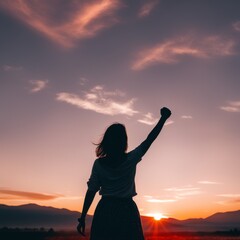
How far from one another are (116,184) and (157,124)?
88 centimetres

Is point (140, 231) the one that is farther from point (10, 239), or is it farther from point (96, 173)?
point (10, 239)

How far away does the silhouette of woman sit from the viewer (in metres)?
5.09

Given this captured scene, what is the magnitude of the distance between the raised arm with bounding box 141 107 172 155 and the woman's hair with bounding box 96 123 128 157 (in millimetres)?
231

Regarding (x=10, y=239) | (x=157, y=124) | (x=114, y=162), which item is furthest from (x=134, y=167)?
(x=10, y=239)

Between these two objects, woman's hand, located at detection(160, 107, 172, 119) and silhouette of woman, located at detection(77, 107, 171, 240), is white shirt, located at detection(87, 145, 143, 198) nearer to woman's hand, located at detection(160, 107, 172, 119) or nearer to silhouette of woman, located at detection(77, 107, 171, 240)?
silhouette of woman, located at detection(77, 107, 171, 240)

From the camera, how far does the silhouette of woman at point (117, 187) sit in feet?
16.7

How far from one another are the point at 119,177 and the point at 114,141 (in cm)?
43

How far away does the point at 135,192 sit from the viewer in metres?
5.15

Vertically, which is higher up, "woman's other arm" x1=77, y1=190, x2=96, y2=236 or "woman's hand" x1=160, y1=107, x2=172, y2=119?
"woman's hand" x1=160, y1=107, x2=172, y2=119

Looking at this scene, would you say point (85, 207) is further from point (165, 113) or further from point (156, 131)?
point (165, 113)

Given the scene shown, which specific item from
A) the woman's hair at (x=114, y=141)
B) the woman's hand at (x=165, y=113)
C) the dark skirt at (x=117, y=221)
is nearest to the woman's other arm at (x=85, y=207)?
the dark skirt at (x=117, y=221)

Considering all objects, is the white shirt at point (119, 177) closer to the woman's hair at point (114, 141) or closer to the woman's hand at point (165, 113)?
the woman's hair at point (114, 141)

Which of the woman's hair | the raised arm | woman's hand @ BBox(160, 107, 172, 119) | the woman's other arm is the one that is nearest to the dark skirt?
the woman's other arm

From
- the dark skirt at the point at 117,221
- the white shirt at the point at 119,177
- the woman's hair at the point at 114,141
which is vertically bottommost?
the dark skirt at the point at 117,221
